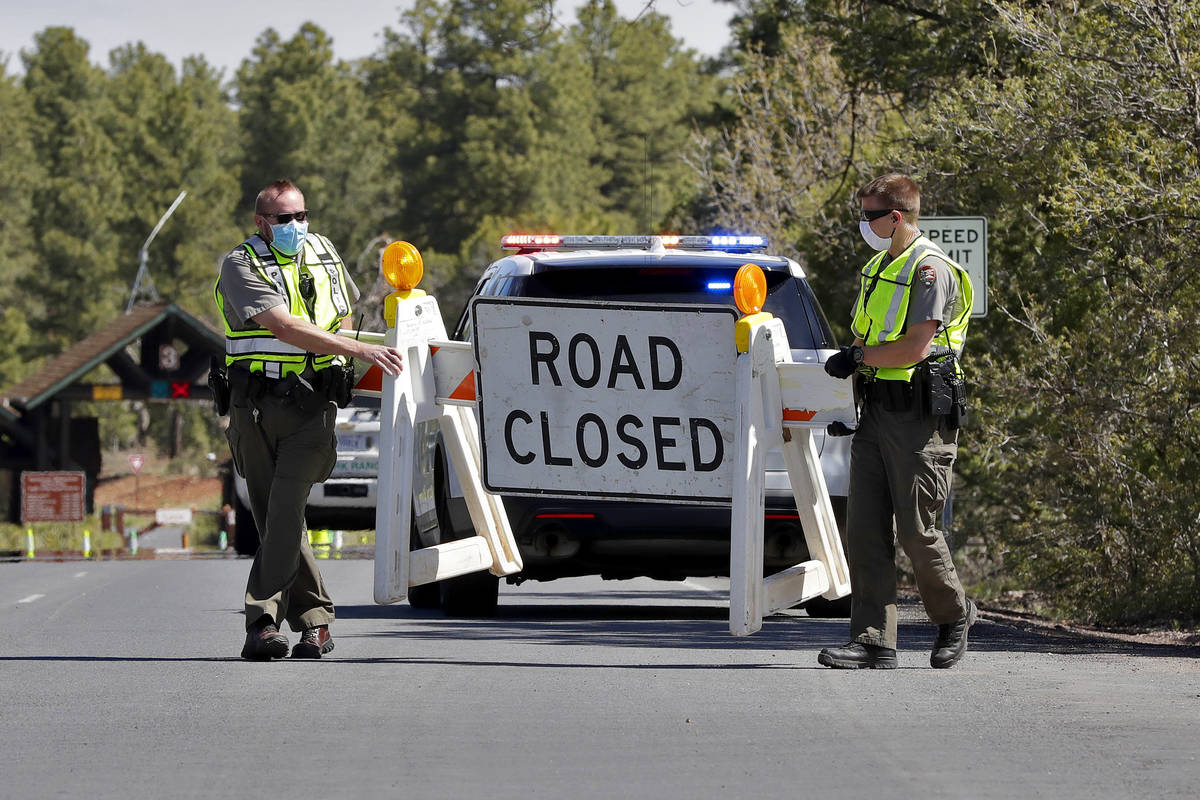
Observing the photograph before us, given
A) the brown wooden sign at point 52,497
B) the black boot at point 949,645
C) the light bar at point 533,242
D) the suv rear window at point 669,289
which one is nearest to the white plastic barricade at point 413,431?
the suv rear window at point 669,289

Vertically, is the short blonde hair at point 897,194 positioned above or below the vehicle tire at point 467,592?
above

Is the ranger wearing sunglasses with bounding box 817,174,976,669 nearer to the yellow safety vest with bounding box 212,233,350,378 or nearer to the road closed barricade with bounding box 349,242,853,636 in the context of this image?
the road closed barricade with bounding box 349,242,853,636

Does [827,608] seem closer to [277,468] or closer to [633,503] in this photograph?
[633,503]

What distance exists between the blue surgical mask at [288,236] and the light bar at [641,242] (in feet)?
7.27

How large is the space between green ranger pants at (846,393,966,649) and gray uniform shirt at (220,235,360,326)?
2.56 metres

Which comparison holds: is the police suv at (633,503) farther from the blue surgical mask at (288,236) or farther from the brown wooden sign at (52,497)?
the brown wooden sign at (52,497)

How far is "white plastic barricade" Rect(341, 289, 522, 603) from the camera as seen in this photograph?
9195 millimetres

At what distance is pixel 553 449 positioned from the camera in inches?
366

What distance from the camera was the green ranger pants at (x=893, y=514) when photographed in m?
8.49

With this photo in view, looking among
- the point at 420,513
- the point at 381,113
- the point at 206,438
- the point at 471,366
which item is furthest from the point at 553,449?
the point at 381,113

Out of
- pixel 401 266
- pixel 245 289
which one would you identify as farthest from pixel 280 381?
pixel 401 266

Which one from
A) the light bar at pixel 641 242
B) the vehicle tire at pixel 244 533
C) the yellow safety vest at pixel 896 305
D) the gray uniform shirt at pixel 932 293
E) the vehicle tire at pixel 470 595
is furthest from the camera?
the vehicle tire at pixel 244 533

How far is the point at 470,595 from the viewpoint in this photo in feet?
38.5

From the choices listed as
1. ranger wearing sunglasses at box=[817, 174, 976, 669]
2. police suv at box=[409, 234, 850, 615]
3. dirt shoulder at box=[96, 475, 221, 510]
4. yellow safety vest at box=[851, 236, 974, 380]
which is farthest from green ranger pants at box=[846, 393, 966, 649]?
dirt shoulder at box=[96, 475, 221, 510]
